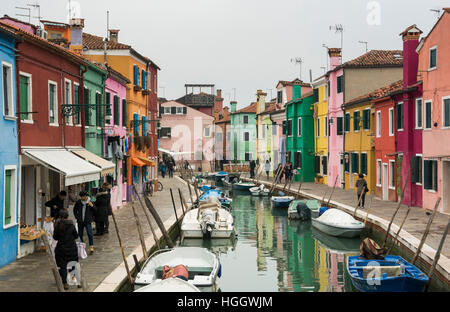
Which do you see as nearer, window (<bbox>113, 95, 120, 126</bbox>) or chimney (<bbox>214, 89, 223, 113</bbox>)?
window (<bbox>113, 95, 120, 126</bbox>)

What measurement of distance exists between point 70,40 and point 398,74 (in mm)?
20957

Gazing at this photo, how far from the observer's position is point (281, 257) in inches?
781

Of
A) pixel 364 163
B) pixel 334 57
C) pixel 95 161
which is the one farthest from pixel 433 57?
pixel 334 57

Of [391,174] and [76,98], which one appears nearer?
[76,98]

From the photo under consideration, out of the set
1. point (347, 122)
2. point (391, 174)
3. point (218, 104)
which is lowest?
point (391, 174)

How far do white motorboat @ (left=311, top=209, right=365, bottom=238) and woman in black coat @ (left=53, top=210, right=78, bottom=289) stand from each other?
13213 mm

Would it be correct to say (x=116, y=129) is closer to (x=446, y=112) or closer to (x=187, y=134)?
(x=446, y=112)

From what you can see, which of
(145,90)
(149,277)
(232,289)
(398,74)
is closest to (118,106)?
(145,90)

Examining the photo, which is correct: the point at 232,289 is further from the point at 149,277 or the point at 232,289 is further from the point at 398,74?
the point at 398,74

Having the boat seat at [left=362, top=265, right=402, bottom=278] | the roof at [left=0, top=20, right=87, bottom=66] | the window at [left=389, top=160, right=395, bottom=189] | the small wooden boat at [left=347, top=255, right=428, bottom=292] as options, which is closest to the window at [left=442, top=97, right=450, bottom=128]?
the window at [left=389, top=160, right=395, bottom=189]

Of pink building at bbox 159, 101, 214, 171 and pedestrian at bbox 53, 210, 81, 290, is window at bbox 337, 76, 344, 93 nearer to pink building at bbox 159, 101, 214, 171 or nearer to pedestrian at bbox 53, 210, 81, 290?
pedestrian at bbox 53, 210, 81, 290

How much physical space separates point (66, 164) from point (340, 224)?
11426 mm

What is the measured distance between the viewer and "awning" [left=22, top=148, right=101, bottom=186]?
1456 centimetres

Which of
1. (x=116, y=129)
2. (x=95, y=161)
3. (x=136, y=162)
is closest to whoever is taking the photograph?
(x=95, y=161)
